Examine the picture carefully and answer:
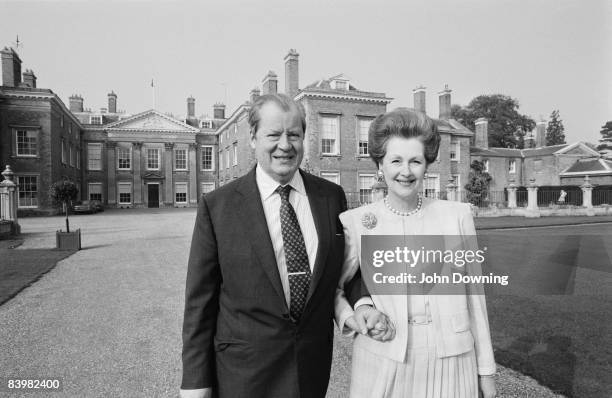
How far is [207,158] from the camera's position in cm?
4088

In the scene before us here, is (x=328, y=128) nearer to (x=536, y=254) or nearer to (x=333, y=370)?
(x=536, y=254)

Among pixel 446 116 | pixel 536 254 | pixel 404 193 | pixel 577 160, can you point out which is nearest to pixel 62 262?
pixel 404 193

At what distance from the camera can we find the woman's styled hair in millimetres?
1636

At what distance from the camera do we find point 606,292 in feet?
19.6

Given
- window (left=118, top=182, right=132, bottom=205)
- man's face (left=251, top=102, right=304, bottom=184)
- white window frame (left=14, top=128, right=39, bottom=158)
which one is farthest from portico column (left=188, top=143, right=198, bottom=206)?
man's face (left=251, top=102, right=304, bottom=184)

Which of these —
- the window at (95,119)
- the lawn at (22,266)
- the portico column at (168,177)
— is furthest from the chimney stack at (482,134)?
the window at (95,119)

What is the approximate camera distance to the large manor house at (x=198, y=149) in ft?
81.5

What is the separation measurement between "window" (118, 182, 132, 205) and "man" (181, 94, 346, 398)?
39.4 metres

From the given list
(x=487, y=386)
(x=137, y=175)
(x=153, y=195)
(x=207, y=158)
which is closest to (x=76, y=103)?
(x=137, y=175)

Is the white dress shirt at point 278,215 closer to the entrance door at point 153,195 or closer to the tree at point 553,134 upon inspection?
the entrance door at point 153,195

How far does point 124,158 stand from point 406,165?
40702 mm

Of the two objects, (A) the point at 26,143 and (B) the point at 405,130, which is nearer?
(B) the point at 405,130

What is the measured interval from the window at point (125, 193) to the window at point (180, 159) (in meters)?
4.73

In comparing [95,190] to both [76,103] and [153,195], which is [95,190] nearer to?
[153,195]
